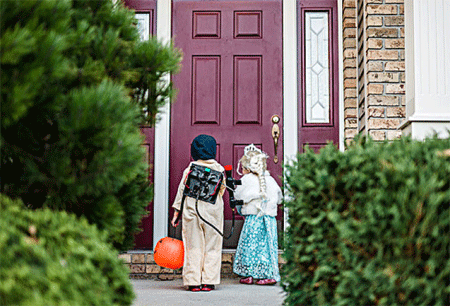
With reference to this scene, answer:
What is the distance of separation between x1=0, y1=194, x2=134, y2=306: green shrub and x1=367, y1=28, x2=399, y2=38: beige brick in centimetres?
385

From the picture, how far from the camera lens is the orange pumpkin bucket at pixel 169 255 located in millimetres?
5156

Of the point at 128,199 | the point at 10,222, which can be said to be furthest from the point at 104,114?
the point at 128,199

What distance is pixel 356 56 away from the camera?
229 inches

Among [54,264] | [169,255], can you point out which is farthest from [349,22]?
[54,264]

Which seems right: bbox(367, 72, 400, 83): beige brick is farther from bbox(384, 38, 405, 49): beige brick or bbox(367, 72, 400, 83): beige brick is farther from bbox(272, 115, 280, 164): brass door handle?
bbox(272, 115, 280, 164): brass door handle

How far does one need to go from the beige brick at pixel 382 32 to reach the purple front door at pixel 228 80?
3.38 ft

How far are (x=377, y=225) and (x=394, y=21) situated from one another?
3.63 metres

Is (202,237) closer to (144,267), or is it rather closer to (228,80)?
(144,267)

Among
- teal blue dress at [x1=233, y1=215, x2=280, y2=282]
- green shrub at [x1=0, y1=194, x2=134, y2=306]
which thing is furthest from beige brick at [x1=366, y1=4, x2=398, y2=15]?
green shrub at [x1=0, y1=194, x2=134, y2=306]

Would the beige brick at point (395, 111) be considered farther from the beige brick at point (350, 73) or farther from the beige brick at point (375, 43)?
the beige brick at point (350, 73)

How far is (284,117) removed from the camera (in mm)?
5863

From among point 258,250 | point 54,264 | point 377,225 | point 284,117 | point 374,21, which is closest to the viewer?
point 54,264

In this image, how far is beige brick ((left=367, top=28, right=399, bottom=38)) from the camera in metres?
5.26

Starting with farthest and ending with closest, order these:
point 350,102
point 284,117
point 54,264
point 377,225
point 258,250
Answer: point 284,117, point 350,102, point 258,250, point 377,225, point 54,264
